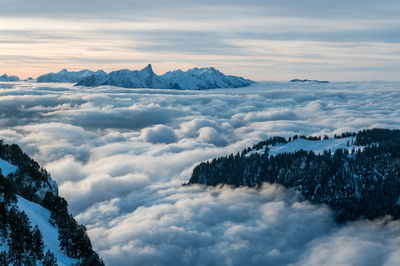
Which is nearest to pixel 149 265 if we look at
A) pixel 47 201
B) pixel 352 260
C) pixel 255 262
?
pixel 255 262

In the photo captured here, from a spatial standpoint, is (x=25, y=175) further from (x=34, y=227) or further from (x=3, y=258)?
(x=3, y=258)

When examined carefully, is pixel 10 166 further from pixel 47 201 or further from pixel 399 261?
pixel 399 261

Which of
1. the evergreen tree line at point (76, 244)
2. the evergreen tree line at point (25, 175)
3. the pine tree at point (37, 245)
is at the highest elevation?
the evergreen tree line at point (25, 175)

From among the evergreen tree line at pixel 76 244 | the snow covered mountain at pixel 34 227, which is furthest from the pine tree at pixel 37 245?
the evergreen tree line at pixel 76 244

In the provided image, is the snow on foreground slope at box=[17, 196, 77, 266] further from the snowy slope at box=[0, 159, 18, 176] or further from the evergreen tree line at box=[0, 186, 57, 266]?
the snowy slope at box=[0, 159, 18, 176]

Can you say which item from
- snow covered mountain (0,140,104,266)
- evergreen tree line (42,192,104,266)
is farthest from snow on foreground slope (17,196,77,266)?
evergreen tree line (42,192,104,266)

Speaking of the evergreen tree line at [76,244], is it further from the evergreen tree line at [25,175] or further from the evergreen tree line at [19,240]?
the evergreen tree line at [25,175]

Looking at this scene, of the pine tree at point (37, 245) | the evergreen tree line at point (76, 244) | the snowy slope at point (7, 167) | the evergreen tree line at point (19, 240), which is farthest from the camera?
the snowy slope at point (7, 167)

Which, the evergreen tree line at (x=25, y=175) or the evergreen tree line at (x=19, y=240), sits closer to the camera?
the evergreen tree line at (x=19, y=240)

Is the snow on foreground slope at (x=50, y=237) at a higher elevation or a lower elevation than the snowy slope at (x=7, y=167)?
lower
